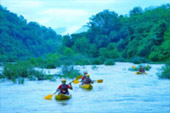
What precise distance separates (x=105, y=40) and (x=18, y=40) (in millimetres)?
21196

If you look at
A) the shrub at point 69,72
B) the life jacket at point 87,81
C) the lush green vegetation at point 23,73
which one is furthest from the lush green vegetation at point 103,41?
the life jacket at point 87,81

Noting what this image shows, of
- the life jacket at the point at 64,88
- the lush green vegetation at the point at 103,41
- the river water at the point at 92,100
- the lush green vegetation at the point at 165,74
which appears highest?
the lush green vegetation at the point at 103,41

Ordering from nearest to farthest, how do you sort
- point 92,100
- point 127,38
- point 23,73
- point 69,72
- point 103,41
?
1. point 92,100
2. point 23,73
3. point 69,72
4. point 127,38
5. point 103,41

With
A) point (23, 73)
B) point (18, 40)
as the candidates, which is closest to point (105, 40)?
point (18, 40)

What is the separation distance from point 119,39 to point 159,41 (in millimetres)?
18630

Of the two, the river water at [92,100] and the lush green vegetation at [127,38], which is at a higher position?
the lush green vegetation at [127,38]

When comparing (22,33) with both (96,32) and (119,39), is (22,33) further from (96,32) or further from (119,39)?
(119,39)

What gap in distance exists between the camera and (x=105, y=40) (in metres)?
74.5

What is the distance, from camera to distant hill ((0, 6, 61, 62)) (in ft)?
239

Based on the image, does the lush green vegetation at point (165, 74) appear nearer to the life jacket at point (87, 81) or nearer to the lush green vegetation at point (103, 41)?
the life jacket at point (87, 81)

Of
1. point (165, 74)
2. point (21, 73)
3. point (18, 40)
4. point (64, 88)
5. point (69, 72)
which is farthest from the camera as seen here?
point (18, 40)

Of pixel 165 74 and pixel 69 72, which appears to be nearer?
pixel 165 74

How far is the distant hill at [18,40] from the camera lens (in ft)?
239

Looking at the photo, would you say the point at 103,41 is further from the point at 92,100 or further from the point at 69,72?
the point at 92,100
